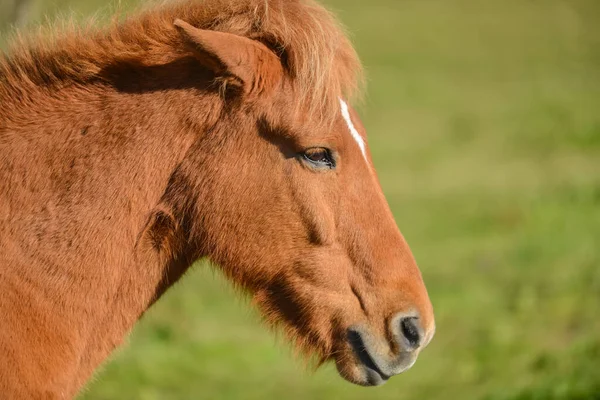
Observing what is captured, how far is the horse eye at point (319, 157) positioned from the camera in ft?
12.1

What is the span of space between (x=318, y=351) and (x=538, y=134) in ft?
52.0

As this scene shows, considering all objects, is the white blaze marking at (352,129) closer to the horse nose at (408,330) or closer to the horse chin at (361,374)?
the horse nose at (408,330)

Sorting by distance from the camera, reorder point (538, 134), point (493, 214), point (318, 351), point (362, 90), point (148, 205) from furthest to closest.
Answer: point (538, 134)
point (493, 214)
point (362, 90)
point (318, 351)
point (148, 205)

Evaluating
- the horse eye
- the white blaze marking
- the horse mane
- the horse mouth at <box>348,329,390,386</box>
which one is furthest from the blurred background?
the white blaze marking

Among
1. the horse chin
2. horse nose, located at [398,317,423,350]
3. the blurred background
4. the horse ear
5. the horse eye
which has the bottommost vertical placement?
the blurred background

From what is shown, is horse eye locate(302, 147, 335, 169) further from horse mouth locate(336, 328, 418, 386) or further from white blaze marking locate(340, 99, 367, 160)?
horse mouth locate(336, 328, 418, 386)

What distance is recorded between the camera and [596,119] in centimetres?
1894

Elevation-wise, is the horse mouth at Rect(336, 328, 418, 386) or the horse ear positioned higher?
the horse ear

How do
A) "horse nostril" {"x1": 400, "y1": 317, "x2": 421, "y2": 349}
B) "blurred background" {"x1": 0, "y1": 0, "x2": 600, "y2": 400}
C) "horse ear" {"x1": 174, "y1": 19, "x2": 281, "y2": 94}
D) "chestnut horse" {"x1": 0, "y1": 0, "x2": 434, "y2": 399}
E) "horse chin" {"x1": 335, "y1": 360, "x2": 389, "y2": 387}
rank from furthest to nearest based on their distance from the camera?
"blurred background" {"x1": 0, "y1": 0, "x2": 600, "y2": 400} < "horse chin" {"x1": 335, "y1": 360, "x2": 389, "y2": 387} < "horse nostril" {"x1": 400, "y1": 317, "x2": 421, "y2": 349} < "chestnut horse" {"x1": 0, "y1": 0, "x2": 434, "y2": 399} < "horse ear" {"x1": 174, "y1": 19, "x2": 281, "y2": 94}

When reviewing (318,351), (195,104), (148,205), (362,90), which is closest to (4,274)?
(148,205)

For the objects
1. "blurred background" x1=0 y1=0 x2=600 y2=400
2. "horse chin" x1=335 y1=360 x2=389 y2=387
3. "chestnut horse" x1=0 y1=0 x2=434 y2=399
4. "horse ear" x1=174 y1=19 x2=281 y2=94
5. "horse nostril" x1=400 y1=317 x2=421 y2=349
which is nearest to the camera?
"horse ear" x1=174 y1=19 x2=281 y2=94

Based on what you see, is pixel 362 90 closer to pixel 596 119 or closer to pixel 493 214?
pixel 493 214

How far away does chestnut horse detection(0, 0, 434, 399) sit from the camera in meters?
3.53

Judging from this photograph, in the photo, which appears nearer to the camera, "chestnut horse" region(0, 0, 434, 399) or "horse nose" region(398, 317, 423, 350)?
"chestnut horse" region(0, 0, 434, 399)
